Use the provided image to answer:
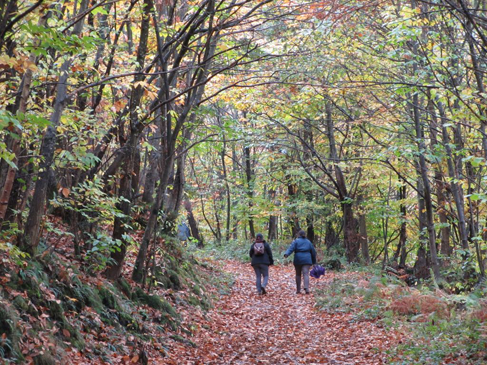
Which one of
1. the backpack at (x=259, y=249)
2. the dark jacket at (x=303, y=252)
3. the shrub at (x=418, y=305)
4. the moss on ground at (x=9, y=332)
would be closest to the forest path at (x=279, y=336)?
the shrub at (x=418, y=305)

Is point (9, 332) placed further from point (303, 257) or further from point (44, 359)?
point (303, 257)

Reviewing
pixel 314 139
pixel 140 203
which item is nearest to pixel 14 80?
pixel 140 203

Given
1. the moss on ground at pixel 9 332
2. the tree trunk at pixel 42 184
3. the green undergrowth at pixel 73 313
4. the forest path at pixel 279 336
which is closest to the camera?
the moss on ground at pixel 9 332

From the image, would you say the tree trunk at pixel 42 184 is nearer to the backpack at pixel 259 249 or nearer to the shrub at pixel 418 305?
the shrub at pixel 418 305

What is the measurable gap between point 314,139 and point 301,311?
1290cm

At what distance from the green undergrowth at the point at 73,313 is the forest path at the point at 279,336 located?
28.2 inches

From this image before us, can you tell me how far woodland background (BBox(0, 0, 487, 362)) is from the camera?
633 cm

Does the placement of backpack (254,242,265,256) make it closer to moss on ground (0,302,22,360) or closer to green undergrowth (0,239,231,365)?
green undergrowth (0,239,231,365)

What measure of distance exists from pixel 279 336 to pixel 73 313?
4.47 meters

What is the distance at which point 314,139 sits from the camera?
23141 mm

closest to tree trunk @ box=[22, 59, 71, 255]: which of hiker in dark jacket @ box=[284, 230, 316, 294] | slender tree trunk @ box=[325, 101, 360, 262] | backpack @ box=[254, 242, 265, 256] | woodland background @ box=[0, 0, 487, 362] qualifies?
woodland background @ box=[0, 0, 487, 362]

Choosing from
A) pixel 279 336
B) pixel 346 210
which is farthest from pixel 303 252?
pixel 346 210

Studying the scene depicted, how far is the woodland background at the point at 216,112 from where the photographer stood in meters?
6.33

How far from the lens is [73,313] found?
6461 millimetres
